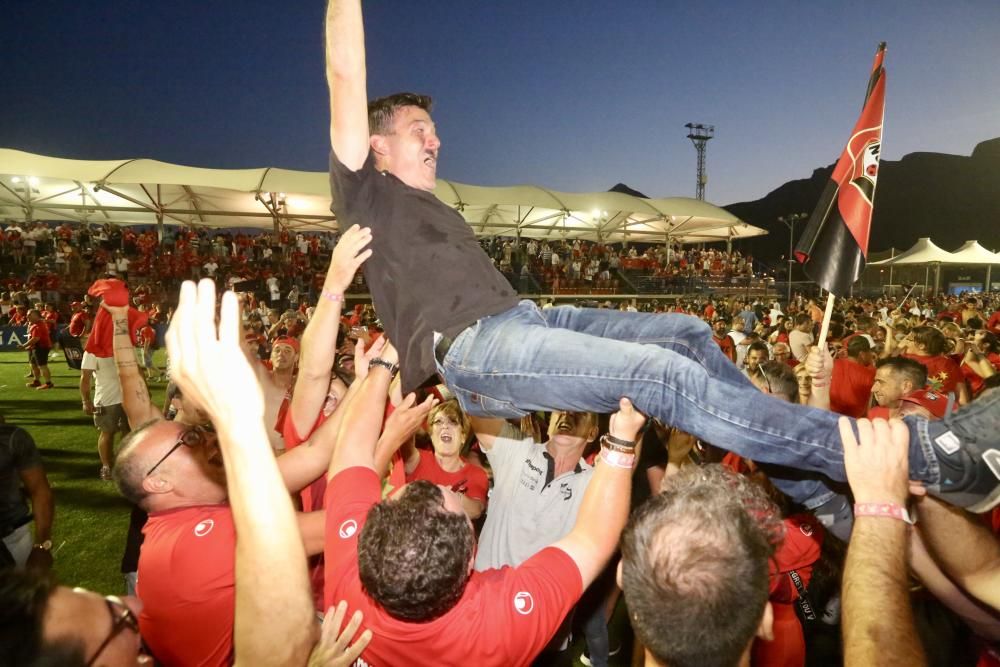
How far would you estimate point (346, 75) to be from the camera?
7.22 ft

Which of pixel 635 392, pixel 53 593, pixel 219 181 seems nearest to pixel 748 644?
pixel 635 392

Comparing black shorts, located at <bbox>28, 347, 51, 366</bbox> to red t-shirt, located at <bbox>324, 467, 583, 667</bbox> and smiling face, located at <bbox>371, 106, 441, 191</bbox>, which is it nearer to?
smiling face, located at <bbox>371, 106, 441, 191</bbox>

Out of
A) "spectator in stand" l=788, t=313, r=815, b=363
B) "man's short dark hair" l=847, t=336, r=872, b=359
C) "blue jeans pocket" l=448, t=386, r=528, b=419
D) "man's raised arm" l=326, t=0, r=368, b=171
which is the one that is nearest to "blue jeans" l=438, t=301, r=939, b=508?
"blue jeans pocket" l=448, t=386, r=528, b=419

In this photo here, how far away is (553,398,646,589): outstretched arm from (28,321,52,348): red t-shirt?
1526 centimetres

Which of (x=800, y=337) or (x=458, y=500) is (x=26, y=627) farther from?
(x=800, y=337)

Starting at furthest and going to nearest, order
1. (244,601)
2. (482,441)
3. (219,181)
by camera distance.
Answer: (219,181) < (482,441) < (244,601)

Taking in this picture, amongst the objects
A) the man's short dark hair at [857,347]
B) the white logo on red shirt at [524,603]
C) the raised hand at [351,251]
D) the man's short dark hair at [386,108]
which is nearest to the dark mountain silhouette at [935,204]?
the man's short dark hair at [857,347]

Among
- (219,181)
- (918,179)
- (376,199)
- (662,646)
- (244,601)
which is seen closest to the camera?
(244,601)

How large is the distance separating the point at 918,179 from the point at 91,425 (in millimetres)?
121375

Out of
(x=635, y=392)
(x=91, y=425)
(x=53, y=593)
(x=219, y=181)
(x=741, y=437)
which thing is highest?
(x=219, y=181)

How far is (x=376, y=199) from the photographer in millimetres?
2500

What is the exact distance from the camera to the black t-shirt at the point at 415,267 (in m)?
2.34

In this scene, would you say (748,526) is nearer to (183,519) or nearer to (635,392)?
(635,392)

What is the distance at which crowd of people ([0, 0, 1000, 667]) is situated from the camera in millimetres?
1278
